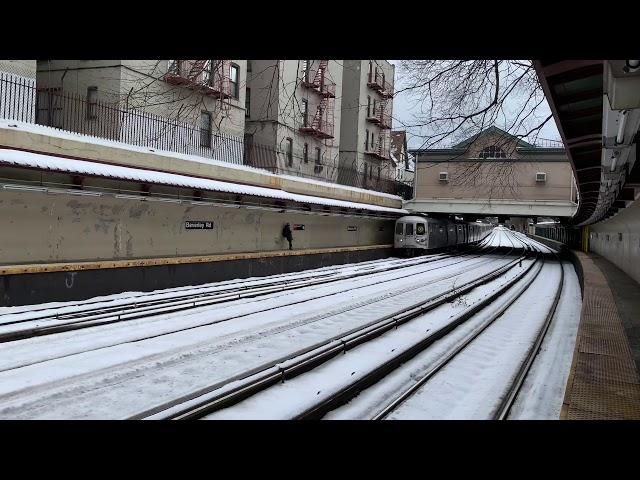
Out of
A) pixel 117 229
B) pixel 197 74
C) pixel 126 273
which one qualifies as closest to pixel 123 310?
pixel 126 273

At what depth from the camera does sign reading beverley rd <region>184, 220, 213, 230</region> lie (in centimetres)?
1745

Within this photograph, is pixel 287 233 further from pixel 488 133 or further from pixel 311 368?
pixel 311 368

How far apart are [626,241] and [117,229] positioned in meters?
19.5

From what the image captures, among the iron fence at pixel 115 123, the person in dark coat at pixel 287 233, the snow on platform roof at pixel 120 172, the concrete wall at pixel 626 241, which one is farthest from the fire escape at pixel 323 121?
the concrete wall at pixel 626 241

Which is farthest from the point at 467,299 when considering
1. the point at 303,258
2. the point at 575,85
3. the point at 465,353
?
the point at 575,85

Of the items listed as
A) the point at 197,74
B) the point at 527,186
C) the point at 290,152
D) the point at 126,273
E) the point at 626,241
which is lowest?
the point at 126,273

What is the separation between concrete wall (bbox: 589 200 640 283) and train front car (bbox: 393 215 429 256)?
36.0 feet

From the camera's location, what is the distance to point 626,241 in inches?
848

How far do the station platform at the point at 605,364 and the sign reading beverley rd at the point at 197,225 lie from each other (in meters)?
12.0

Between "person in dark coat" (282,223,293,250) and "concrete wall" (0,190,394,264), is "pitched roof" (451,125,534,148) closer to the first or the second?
"concrete wall" (0,190,394,264)
